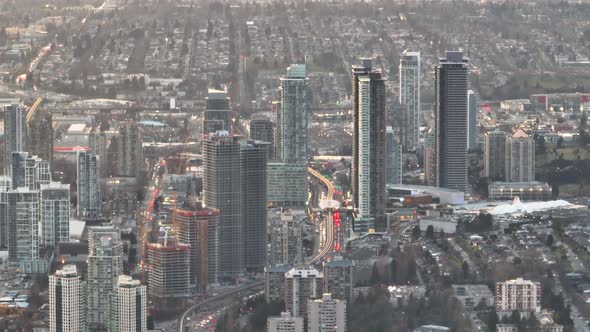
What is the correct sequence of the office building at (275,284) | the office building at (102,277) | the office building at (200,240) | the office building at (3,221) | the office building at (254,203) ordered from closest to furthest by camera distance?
the office building at (102,277) < the office building at (275,284) < the office building at (200,240) < the office building at (254,203) < the office building at (3,221)

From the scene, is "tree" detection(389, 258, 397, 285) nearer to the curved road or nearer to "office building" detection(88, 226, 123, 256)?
the curved road

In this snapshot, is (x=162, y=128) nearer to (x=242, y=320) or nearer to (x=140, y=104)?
(x=140, y=104)

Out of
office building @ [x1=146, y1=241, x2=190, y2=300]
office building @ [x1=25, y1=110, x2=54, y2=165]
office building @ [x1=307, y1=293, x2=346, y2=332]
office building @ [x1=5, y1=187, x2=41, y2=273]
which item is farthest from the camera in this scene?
office building @ [x1=25, y1=110, x2=54, y2=165]

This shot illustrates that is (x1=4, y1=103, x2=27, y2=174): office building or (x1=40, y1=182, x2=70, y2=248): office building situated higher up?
(x1=4, y1=103, x2=27, y2=174): office building

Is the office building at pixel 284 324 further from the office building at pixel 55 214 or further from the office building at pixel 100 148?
the office building at pixel 100 148

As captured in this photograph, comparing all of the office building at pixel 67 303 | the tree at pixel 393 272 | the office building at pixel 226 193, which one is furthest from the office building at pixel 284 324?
the office building at pixel 226 193

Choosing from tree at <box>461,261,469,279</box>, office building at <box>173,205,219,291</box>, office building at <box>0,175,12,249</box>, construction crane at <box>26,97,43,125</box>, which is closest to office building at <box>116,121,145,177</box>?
construction crane at <box>26,97,43,125</box>

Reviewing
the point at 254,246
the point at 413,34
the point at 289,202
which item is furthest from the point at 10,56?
the point at 254,246
